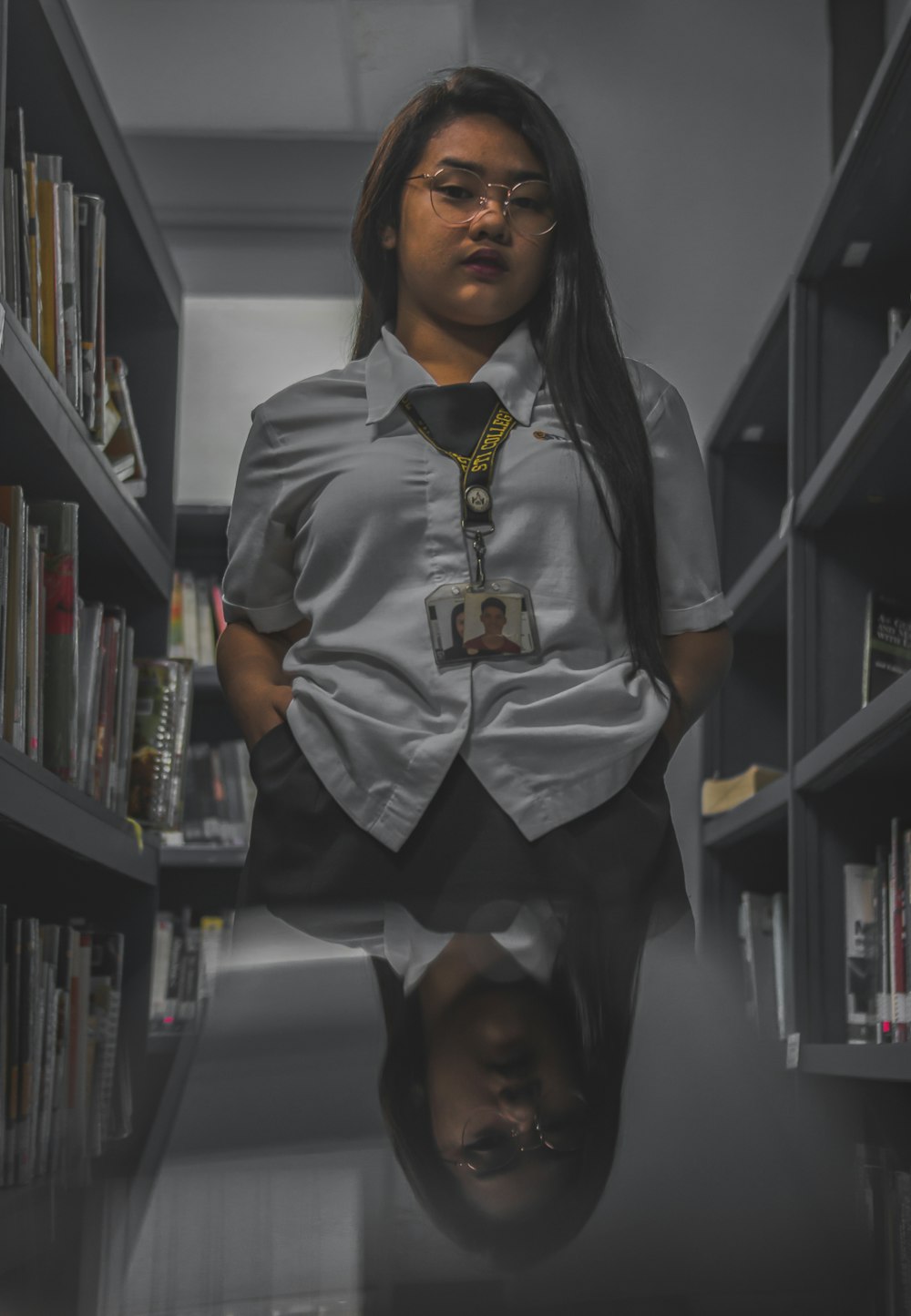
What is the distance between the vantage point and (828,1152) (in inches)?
8.6

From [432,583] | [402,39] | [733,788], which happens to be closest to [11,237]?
[432,583]

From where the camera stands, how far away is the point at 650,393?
1139 millimetres

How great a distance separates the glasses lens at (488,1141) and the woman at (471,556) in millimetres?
577

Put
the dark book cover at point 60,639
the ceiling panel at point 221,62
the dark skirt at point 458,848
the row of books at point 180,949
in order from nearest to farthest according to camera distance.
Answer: the dark skirt at point 458,848, the dark book cover at point 60,639, the row of books at point 180,949, the ceiling panel at point 221,62

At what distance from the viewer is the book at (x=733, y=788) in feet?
8.49

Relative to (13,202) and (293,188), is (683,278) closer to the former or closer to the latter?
(293,188)

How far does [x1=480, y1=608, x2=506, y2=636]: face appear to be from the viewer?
3.19 ft

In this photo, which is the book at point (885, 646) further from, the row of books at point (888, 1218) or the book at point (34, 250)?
the row of books at point (888, 1218)

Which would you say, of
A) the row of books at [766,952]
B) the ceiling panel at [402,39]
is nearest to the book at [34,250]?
the row of books at [766,952]

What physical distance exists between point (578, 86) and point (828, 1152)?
11.4 ft

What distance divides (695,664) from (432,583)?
0.71 ft

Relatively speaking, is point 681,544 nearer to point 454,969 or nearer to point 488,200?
point 488,200

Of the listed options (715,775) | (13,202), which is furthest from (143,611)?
(715,775)

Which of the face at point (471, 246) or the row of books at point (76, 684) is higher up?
the face at point (471, 246)
